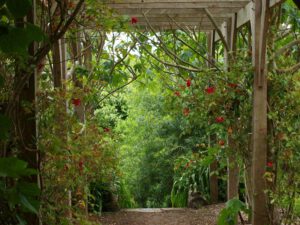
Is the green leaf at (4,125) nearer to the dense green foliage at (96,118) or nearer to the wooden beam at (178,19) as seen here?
the dense green foliage at (96,118)

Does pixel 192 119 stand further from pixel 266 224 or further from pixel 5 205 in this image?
pixel 5 205

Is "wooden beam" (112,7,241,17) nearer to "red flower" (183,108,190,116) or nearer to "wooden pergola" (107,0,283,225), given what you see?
"wooden pergola" (107,0,283,225)

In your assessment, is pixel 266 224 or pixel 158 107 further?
pixel 158 107

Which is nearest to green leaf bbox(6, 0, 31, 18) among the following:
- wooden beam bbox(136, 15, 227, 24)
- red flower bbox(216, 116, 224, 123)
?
red flower bbox(216, 116, 224, 123)

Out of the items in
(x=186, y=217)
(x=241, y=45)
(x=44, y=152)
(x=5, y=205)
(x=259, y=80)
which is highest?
(x=241, y=45)

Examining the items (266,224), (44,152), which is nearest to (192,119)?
(266,224)

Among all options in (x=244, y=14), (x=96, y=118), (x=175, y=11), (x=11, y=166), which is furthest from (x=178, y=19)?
(x=11, y=166)

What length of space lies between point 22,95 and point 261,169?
8.70ft

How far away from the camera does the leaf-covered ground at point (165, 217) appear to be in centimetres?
737

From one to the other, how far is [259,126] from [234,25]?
76.5 inches

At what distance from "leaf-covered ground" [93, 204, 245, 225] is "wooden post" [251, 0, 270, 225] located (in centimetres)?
275

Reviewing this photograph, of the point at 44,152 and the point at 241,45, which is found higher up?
the point at 241,45

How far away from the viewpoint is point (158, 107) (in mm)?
10734

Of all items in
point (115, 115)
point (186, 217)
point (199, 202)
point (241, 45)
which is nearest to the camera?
point (241, 45)
